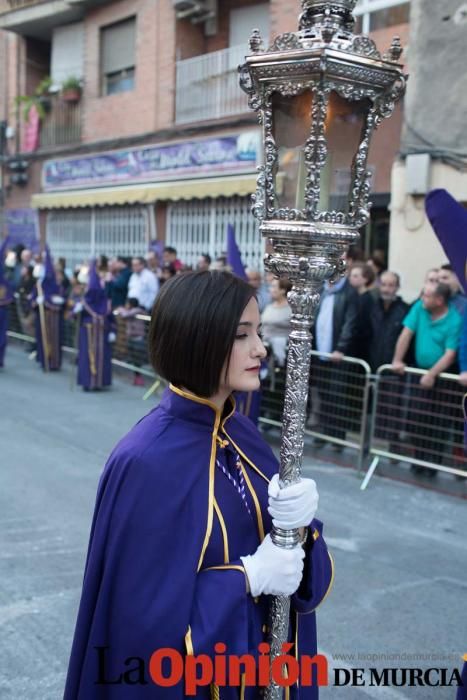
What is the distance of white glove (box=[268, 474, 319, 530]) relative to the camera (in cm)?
201

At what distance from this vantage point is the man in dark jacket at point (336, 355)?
7.27 meters

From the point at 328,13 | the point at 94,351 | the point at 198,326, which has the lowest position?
the point at 94,351

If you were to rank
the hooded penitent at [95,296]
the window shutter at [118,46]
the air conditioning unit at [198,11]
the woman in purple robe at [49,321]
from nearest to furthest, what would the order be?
the hooded penitent at [95,296] < the woman in purple robe at [49,321] < the air conditioning unit at [198,11] < the window shutter at [118,46]

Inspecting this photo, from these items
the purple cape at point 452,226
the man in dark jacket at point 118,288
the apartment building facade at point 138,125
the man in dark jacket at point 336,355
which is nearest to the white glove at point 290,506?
the purple cape at point 452,226

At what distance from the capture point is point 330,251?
2072 millimetres

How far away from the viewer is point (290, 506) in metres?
2.00

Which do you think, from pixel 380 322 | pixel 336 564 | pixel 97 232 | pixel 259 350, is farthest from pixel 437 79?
pixel 97 232

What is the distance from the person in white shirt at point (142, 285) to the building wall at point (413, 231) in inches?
143

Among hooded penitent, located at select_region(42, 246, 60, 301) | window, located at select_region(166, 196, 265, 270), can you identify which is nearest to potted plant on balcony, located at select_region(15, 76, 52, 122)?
window, located at select_region(166, 196, 265, 270)

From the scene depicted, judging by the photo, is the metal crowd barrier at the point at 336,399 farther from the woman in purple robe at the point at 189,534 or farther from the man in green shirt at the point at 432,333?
the woman in purple robe at the point at 189,534

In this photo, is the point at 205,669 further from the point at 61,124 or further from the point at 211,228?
the point at 61,124

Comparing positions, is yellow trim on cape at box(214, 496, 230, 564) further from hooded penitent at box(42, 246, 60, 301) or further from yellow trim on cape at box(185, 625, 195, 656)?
hooded penitent at box(42, 246, 60, 301)

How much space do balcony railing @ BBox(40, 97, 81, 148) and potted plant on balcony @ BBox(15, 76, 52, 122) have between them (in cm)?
15

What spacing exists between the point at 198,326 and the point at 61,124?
18.5 meters
